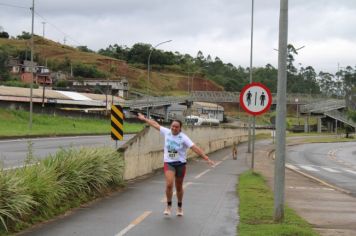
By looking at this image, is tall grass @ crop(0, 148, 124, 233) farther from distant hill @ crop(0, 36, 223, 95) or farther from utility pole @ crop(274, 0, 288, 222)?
distant hill @ crop(0, 36, 223, 95)

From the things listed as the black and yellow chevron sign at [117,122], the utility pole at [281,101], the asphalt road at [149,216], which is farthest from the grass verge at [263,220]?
the black and yellow chevron sign at [117,122]

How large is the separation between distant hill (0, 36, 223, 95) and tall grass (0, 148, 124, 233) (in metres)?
151

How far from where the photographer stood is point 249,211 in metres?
11.4

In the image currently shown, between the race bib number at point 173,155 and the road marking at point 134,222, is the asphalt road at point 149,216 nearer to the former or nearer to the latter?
the road marking at point 134,222

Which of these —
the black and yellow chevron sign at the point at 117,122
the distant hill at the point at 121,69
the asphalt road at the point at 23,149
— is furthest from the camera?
the distant hill at the point at 121,69

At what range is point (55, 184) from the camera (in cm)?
1065

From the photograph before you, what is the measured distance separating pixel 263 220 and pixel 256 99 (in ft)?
25.1

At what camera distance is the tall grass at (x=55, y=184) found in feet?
29.3

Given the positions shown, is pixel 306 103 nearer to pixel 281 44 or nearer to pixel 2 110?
pixel 2 110

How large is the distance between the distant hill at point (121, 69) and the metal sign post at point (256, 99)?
483 ft

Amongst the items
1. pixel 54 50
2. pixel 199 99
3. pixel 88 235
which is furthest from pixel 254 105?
pixel 54 50

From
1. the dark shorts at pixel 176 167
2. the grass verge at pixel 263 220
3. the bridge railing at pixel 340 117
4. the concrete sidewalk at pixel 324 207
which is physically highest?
the bridge railing at pixel 340 117

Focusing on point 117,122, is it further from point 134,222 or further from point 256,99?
point 134,222

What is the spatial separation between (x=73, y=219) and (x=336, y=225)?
15.2 ft
